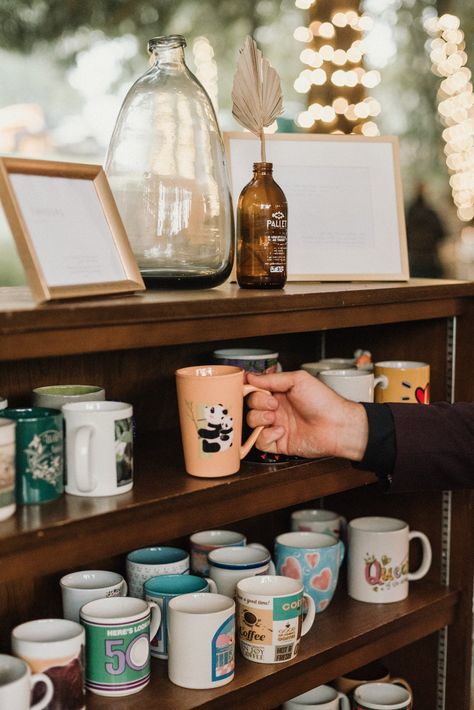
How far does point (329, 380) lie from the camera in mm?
1425

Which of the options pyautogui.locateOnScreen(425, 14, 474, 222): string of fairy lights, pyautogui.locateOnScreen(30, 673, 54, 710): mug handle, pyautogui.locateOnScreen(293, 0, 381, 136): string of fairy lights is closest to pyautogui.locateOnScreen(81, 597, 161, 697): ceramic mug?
pyautogui.locateOnScreen(30, 673, 54, 710): mug handle

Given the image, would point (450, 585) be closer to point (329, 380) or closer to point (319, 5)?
point (329, 380)

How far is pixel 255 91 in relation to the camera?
1354 millimetres

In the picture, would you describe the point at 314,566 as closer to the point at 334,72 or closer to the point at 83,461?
the point at 83,461

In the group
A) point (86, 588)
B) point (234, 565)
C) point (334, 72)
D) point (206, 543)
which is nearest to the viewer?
point (86, 588)

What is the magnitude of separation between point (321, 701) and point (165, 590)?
1.43 ft

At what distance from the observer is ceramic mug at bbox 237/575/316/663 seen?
129 cm

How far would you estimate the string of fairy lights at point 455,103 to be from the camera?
4.52 metres

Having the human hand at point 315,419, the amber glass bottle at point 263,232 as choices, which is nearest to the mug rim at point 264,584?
the human hand at point 315,419

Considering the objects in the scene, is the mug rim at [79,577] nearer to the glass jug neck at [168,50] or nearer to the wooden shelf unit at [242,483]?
the wooden shelf unit at [242,483]

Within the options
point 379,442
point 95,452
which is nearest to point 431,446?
point 379,442

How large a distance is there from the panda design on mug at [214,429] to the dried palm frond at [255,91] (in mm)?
428

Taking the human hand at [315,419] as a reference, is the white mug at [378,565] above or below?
below

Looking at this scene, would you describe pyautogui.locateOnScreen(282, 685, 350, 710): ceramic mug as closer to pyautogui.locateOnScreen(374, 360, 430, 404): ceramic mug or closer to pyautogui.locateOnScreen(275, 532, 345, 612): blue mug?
pyautogui.locateOnScreen(275, 532, 345, 612): blue mug
